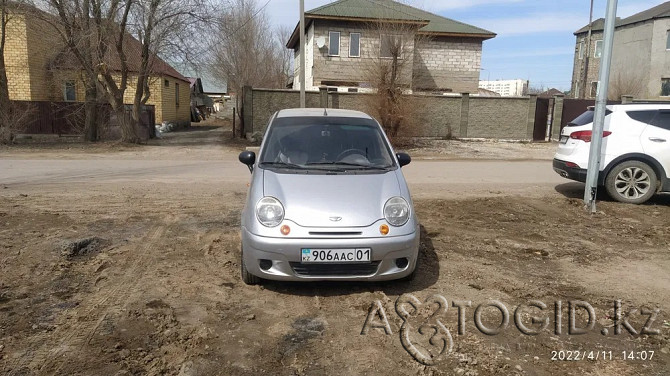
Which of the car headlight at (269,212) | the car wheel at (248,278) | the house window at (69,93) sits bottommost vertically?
the car wheel at (248,278)

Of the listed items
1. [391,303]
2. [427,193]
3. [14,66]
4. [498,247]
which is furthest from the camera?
[14,66]

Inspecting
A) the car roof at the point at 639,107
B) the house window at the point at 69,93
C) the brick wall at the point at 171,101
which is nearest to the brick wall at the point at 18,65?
the house window at the point at 69,93

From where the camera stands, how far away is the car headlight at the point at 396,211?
163 inches


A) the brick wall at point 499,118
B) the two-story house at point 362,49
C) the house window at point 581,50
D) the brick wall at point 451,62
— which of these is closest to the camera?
the brick wall at point 499,118

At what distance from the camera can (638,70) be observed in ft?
137

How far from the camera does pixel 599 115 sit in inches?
300

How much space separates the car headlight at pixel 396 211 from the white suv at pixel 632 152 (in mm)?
5553

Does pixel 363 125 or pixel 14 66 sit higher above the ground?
pixel 14 66

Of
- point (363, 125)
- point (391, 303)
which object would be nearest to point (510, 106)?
point (363, 125)

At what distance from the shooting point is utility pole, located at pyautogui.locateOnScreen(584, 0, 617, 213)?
7453 millimetres

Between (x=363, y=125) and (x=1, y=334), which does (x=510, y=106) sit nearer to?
(x=363, y=125)

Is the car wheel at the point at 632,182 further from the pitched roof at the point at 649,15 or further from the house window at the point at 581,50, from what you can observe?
the house window at the point at 581,50

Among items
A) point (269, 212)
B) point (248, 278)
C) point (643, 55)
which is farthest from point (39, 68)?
point (643, 55)

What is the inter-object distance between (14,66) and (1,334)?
77.4ft
